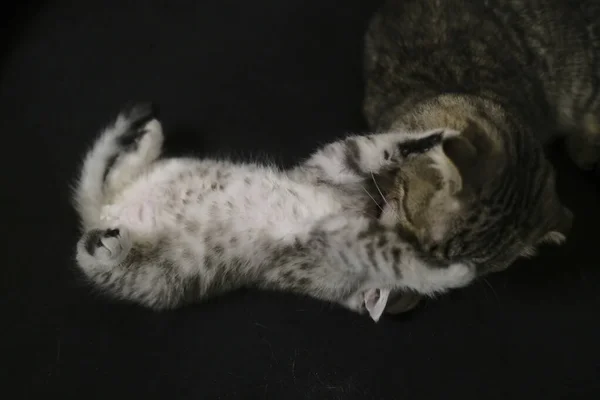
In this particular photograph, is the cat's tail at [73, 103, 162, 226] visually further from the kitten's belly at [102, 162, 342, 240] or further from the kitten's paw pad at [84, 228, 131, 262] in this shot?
the kitten's paw pad at [84, 228, 131, 262]

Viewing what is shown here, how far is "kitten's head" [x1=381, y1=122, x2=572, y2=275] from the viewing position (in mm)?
1070

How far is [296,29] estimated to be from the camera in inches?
69.9

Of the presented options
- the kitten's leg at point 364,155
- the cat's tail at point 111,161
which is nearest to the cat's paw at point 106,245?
the cat's tail at point 111,161

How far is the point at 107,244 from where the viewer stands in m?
1.29

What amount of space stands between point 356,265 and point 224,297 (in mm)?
463

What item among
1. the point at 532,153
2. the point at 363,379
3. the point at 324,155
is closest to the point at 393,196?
the point at 324,155

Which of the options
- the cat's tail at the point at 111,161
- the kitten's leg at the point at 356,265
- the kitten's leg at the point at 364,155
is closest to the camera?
the kitten's leg at the point at 364,155

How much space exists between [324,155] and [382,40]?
A: 0.41 m

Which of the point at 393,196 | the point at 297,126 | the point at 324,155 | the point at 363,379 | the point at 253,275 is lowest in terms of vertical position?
the point at 363,379

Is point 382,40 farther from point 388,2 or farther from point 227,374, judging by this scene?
point 227,374

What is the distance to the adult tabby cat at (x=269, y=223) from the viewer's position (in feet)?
4.07

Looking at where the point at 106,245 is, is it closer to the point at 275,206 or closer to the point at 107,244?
the point at 107,244

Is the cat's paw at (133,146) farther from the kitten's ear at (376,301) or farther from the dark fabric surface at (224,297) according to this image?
the kitten's ear at (376,301)

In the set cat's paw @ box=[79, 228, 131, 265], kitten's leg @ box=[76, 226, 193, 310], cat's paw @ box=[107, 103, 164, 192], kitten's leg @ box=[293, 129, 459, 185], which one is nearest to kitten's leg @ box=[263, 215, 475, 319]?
kitten's leg @ box=[293, 129, 459, 185]
